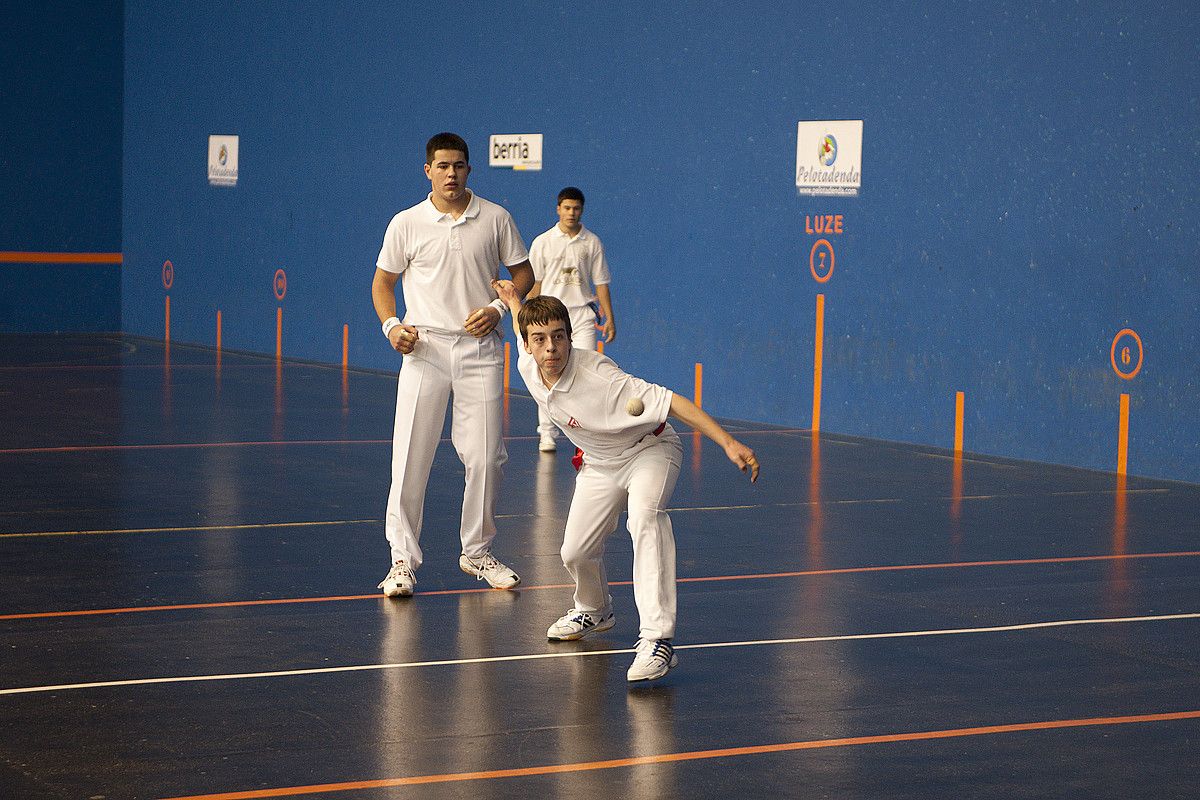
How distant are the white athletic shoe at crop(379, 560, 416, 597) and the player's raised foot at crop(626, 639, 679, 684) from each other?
160 centimetres

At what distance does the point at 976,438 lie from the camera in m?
13.2

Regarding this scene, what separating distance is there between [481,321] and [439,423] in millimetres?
531

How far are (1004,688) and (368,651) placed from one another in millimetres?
2265

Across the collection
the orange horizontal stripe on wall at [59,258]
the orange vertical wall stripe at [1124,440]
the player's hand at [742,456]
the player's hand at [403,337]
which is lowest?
the orange vertical wall stripe at [1124,440]

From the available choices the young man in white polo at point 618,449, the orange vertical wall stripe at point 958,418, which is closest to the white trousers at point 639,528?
the young man in white polo at point 618,449

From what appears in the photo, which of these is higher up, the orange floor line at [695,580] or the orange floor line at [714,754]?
the orange floor line at [695,580]

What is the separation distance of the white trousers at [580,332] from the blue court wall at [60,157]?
14.1 m

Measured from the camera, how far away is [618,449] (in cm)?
625

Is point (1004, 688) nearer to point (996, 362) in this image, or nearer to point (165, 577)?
point (165, 577)

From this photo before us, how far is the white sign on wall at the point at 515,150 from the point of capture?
17844mm

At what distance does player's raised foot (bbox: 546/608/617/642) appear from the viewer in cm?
656

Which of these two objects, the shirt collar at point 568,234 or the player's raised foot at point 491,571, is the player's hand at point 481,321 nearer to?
the player's raised foot at point 491,571

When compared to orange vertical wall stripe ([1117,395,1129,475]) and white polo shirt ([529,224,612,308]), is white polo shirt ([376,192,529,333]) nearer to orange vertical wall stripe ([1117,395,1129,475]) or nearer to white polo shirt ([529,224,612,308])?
white polo shirt ([529,224,612,308])

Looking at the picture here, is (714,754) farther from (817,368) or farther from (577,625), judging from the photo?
(817,368)
